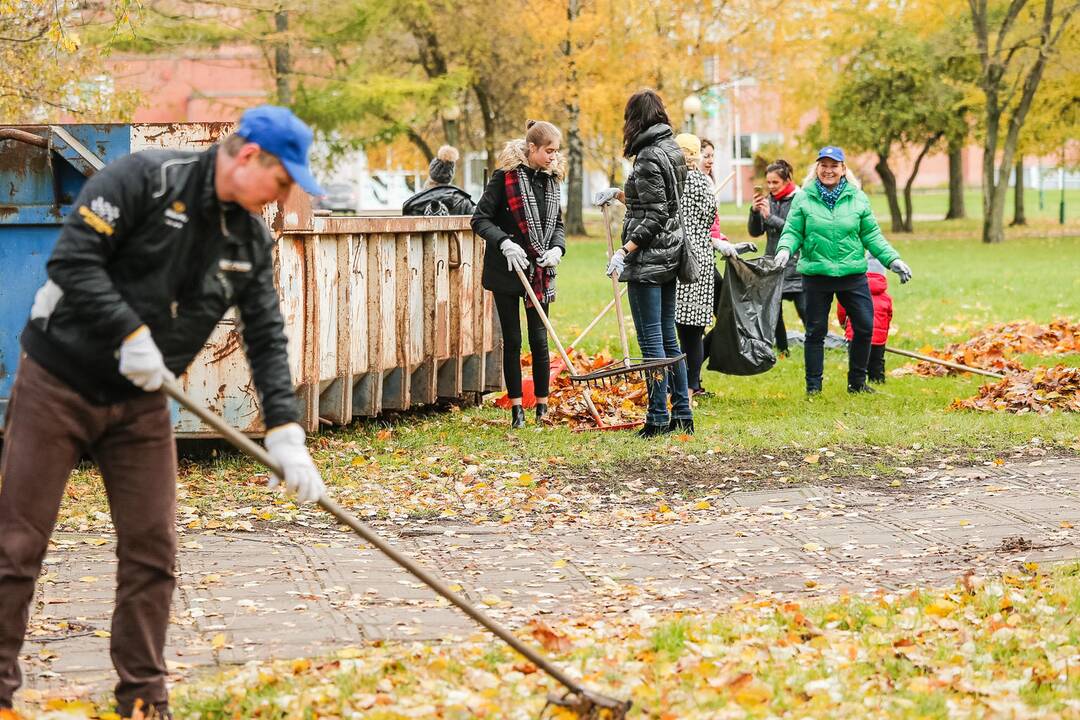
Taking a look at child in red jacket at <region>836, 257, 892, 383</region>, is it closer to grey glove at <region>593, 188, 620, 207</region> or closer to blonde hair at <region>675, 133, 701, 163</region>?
blonde hair at <region>675, 133, 701, 163</region>

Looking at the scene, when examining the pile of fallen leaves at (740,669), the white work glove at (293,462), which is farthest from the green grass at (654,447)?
the white work glove at (293,462)

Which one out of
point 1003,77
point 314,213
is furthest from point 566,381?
point 1003,77

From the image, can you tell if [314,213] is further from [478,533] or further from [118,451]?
[118,451]

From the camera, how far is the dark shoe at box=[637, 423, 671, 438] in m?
9.05

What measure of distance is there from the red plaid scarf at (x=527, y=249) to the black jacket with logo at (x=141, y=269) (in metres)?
5.23

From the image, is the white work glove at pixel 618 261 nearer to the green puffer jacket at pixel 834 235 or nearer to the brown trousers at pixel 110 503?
the green puffer jacket at pixel 834 235

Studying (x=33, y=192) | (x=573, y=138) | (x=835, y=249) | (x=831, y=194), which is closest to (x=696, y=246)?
(x=835, y=249)

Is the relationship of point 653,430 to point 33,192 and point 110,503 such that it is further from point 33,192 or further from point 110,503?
point 110,503

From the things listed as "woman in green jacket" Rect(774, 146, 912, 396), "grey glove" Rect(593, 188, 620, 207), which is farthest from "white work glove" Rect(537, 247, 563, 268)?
"woman in green jacket" Rect(774, 146, 912, 396)

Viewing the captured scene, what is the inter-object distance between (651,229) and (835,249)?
231 cm

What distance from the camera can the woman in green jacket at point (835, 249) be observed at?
1047 cm

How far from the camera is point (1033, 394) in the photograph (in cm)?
1003

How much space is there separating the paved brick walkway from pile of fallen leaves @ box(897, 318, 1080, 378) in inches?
174

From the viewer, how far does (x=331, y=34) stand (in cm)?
3394
